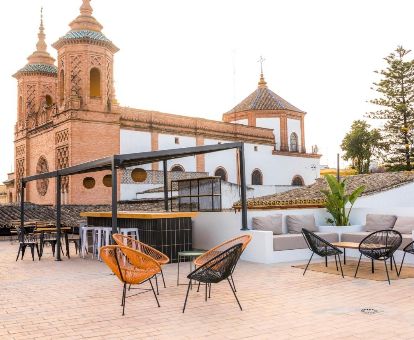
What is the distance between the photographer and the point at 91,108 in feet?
87.9

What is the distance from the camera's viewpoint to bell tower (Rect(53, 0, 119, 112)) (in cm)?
2683

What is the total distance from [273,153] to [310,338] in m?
34.7

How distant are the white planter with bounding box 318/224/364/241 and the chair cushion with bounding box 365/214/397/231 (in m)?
0.24

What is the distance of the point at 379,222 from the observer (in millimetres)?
10891

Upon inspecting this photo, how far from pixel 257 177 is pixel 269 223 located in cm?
2662

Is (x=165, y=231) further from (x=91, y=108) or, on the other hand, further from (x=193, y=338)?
(x=91, y=108)

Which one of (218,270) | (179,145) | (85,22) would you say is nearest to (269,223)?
(218,270)

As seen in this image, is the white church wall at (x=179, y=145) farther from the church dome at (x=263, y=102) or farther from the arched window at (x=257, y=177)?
the church dome at (x=263, y=102)

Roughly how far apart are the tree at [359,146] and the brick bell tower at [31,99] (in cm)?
2438

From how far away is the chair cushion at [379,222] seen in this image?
1064 cm

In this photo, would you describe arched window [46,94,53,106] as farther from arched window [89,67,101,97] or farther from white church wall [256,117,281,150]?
white church wall [256,117,281,150]

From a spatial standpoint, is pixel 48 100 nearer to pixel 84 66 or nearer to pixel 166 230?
pixel 84 66

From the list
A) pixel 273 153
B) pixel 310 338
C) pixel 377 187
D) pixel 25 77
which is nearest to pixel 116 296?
pixel 310 338

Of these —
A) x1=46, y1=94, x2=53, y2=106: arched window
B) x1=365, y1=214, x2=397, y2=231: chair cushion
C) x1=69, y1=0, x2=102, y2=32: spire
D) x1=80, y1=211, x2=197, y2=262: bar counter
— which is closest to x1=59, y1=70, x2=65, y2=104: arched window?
x1=69, y1=0, x2=102, y2=32: spire
